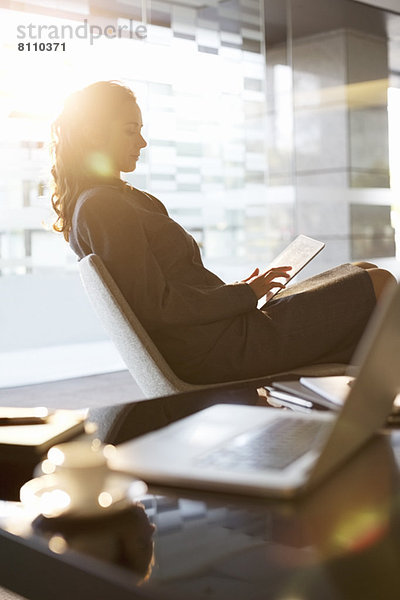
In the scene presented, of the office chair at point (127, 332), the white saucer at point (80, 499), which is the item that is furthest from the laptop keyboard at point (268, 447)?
the office chair at point (127, 332)

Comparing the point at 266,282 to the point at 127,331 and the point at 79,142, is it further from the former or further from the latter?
the point at 79,142

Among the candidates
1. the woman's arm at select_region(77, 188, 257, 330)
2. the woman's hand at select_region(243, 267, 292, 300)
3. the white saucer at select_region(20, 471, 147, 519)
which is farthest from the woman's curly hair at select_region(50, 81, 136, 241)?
the white saucer at select_region(20, 471, 147, 519)

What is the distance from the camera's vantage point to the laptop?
0.70 m

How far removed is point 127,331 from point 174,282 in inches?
10.9

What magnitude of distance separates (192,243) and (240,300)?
10.3 inches

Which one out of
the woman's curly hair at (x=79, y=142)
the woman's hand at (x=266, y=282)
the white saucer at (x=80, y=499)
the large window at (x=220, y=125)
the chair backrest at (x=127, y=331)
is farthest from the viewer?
the large window at (x=220, y=125)

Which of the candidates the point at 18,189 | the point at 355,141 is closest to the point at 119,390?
the point at 18,189

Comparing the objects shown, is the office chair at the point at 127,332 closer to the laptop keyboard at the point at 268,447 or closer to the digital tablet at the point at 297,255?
the digital tablet at the point at 297,255

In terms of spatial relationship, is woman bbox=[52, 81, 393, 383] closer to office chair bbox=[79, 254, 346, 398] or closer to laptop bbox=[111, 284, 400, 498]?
office chair bbox=[79, 254, 346, 398]

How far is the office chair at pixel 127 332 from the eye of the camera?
6.36ft

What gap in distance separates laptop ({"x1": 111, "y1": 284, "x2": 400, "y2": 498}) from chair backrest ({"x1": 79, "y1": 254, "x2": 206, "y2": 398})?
39.2 inches

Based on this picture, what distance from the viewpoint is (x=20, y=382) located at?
15.0 ft

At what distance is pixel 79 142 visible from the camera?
7.67 ft

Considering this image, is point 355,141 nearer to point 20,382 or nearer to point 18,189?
point 18,189
